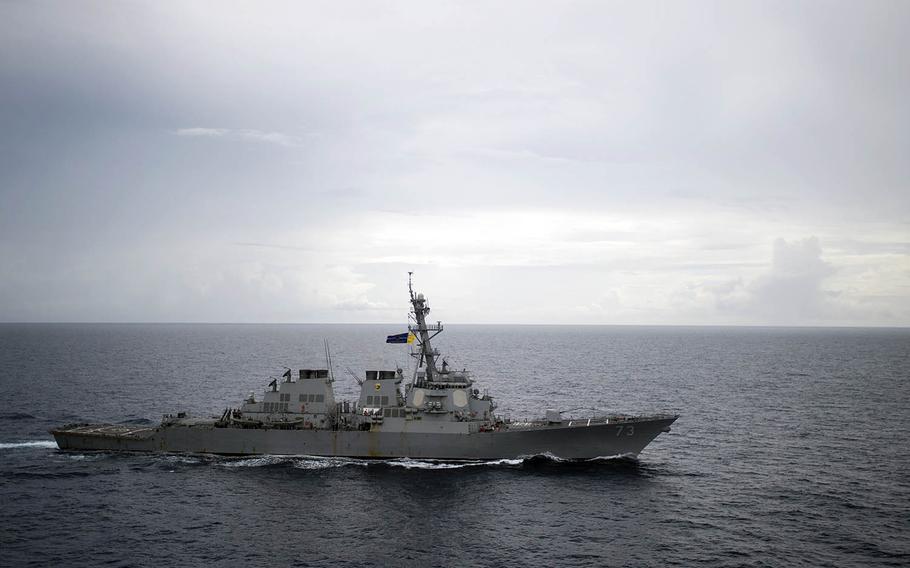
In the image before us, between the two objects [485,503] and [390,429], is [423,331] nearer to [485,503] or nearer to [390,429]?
[390,429]

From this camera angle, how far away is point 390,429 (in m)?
41.5

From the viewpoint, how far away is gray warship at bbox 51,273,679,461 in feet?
134

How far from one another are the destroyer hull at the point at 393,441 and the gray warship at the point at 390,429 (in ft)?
0.22

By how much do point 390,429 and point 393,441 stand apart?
83 cm

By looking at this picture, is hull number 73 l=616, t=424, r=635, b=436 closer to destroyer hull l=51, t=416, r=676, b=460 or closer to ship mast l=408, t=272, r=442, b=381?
destroyer hull l=51, t=416, r=676, b=460

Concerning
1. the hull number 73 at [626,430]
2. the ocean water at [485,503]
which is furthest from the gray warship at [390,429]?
the ocean water at [485,503]

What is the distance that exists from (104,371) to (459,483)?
7915 cm

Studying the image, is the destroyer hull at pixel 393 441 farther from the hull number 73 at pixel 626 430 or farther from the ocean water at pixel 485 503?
the ocean water at pixel 485 503

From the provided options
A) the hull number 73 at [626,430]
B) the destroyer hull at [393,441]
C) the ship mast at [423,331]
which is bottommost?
the destroyer hull at [393,441]

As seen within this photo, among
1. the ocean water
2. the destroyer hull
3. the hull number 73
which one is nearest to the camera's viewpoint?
the ocean water

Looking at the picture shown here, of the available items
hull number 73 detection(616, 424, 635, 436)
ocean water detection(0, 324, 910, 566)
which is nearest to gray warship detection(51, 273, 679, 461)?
hull number 73 detection(616, 424, 635, 436)

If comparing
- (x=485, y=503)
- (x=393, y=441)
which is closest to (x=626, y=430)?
(x=485, y=503)

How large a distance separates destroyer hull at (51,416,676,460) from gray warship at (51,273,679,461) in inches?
2.7

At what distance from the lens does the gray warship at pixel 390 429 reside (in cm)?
4081
